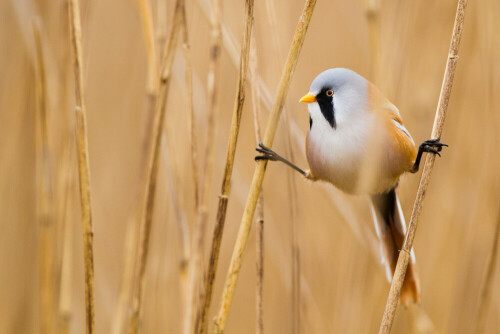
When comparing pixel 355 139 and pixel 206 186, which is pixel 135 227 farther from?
pixel 355 139

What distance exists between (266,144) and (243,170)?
942 millimetres

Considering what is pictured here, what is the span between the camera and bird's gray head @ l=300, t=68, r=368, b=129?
95 cm

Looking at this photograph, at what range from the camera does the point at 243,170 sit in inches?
72.0

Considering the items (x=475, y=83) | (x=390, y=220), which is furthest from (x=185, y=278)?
(x=475, y=83)

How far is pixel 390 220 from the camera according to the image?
1.22 metres

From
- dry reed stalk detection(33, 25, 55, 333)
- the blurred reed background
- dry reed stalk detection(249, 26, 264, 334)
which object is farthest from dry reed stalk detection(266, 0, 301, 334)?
dry reed stalk detection(33, 25, 55, 333)

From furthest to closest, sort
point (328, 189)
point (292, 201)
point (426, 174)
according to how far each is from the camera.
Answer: point (328, 189) < point (292, 201) < point (426, 174)

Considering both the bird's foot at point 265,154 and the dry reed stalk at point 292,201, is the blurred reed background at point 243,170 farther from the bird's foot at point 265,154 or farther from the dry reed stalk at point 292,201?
the bird's foot at point 265,154

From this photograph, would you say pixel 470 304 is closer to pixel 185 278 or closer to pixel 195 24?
pixel 185 278

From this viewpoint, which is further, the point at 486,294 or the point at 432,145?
the point at 486,294

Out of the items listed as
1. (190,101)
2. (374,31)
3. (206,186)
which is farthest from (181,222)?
(374,31)

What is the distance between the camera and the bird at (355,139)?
3.15ft

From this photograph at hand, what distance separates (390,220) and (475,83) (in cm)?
59

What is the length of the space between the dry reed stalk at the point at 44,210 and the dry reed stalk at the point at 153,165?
0.99ft
